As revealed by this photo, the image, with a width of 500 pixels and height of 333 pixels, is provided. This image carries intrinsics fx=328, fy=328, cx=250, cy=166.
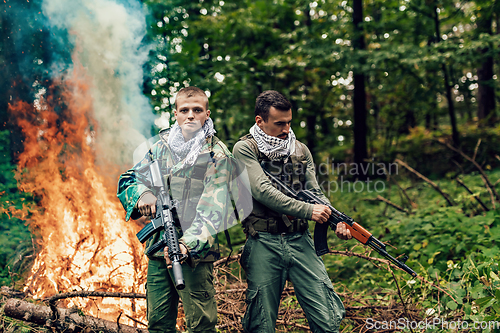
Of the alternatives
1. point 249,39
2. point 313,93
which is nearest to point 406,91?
point 313,93

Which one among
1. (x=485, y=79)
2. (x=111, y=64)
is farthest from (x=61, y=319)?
(x=485, y=79)

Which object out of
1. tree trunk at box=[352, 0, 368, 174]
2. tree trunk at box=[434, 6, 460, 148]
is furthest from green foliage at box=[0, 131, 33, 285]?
tree trunk at box=[434, 6, 460, 148]

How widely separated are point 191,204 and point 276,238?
0.74 meters

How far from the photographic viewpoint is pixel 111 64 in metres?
4.98

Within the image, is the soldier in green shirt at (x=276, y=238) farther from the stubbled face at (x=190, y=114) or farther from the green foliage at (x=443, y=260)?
the green foliage at (x=443, y=260)

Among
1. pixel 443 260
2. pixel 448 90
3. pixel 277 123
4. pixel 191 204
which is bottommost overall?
pixel 443 260

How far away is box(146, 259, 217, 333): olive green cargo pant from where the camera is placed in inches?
89.8

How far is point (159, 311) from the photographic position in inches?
92.5

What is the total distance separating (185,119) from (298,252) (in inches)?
54.1

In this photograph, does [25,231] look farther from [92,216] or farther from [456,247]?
[456,247]

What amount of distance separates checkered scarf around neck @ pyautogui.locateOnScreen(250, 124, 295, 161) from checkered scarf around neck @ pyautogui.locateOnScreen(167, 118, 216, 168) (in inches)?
16.8

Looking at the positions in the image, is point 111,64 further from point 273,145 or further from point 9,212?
point 273,145

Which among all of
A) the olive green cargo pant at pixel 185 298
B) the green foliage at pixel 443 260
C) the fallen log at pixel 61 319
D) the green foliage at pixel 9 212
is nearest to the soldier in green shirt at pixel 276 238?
the olive green cargo pant at pixel 185 298

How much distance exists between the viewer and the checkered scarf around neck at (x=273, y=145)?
270 cm
